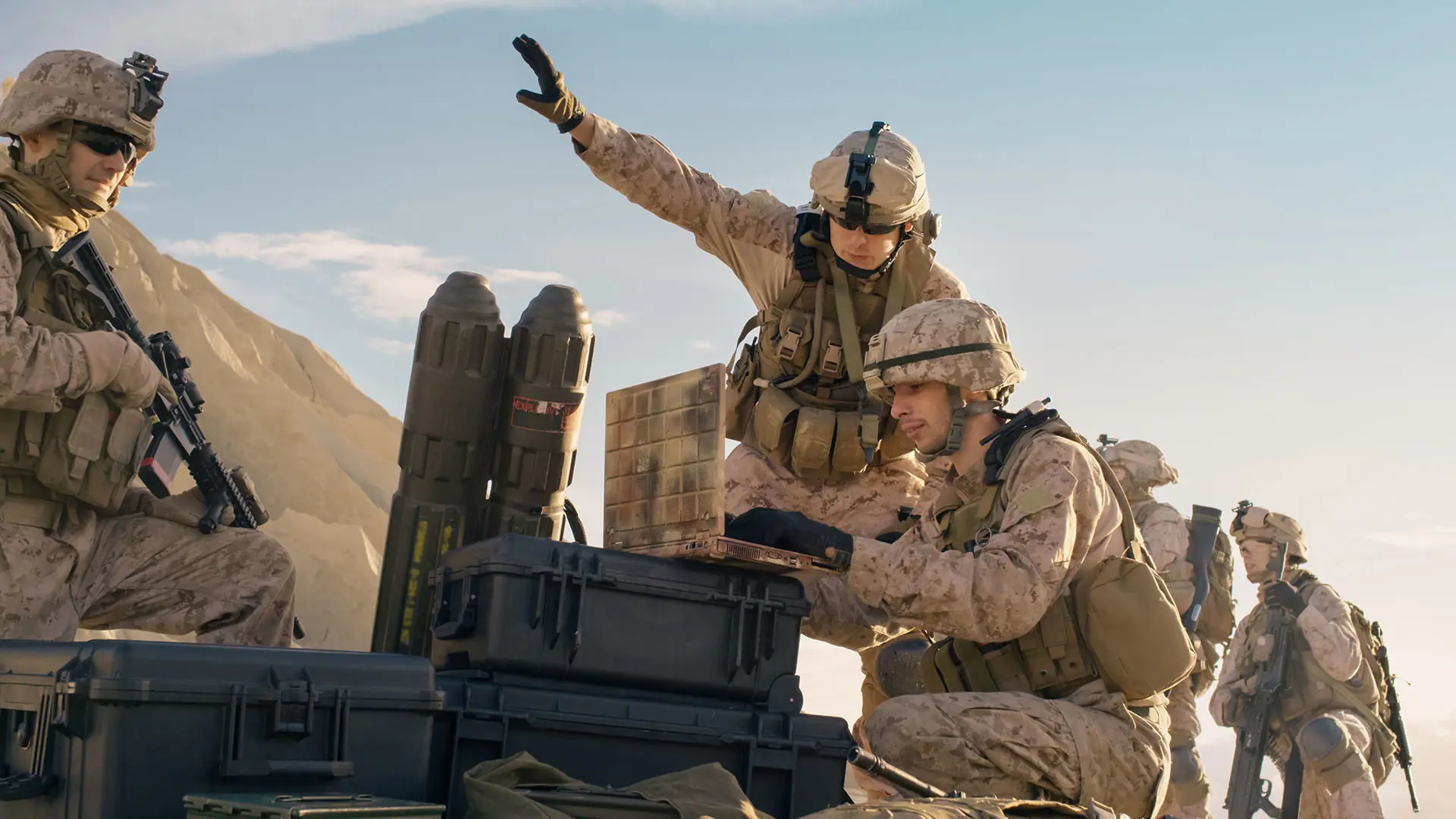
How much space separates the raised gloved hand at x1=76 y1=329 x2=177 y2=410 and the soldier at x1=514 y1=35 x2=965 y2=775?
1.88m

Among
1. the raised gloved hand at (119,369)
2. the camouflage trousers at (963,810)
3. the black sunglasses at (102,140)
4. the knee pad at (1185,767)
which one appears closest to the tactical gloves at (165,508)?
the raised gloved hand at (119,369)

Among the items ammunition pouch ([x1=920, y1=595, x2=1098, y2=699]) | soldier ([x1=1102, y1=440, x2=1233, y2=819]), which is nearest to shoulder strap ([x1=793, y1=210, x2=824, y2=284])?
ammunition pouch ([x1=920, y1=595, x2=1098, y2=699])

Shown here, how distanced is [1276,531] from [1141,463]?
6.23ft

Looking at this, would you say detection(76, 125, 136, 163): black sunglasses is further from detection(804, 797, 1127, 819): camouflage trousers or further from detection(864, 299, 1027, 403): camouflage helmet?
detection(804, 797, 1127, 819): camouflage trousers

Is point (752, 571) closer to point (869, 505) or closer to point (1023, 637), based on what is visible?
A: point (1023, 637)

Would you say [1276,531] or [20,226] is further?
[1276,531]

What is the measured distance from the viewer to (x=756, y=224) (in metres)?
6.66

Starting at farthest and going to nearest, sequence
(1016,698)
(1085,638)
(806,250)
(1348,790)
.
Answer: (1348,790)
(806,250)
(1085,638)
(1016,698)

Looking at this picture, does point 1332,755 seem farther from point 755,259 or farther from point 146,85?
point 146,85

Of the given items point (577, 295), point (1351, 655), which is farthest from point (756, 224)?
point (1351, 655)

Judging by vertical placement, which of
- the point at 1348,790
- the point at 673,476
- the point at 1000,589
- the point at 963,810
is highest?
the point at 673,476

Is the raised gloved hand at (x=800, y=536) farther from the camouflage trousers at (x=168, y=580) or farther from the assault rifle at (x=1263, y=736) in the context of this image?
the assault rifle at (x=1263, y=736)

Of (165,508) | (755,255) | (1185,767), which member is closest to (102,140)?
(165,508)

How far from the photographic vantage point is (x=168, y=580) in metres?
5.76
